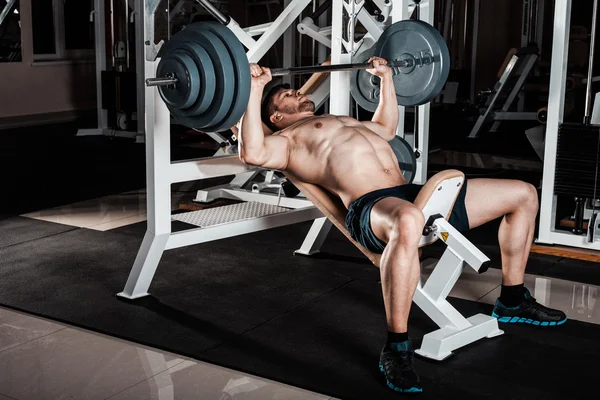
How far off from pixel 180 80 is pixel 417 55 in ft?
3.66

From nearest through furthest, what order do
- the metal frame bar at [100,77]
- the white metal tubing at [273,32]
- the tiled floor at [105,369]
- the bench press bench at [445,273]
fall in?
the tiled floor at [105,369]
the bench press bench at [445,273]
the white metal tubing at [273,32]
the metal frame bar at [100,77]

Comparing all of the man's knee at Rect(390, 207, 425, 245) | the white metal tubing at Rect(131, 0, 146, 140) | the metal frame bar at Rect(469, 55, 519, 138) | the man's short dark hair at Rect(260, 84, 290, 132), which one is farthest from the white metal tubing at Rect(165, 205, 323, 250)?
the metal frame bar at Rect(469, 55, 519, 138)

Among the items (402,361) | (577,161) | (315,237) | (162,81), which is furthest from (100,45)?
(402,361)

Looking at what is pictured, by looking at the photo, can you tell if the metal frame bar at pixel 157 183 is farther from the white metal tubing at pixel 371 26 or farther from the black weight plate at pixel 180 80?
the white metal tubing at pixel 371 26

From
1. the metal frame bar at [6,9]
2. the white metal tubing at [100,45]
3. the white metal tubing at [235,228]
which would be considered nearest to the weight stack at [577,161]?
the white metal tubing at [235,228]

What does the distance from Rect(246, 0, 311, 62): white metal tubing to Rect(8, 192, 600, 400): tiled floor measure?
4.09 ft

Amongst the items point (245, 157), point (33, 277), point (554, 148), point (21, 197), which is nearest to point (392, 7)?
point (554, 148)

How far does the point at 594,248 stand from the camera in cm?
351

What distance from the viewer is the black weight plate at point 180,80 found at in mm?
2369

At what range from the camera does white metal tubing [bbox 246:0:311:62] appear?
3189mm

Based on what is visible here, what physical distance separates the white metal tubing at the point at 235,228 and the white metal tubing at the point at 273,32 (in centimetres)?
63

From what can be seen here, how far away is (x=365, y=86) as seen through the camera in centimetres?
329

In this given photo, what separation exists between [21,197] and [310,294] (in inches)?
93.0

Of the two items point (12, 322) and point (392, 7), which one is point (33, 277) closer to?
point (12, 322)
